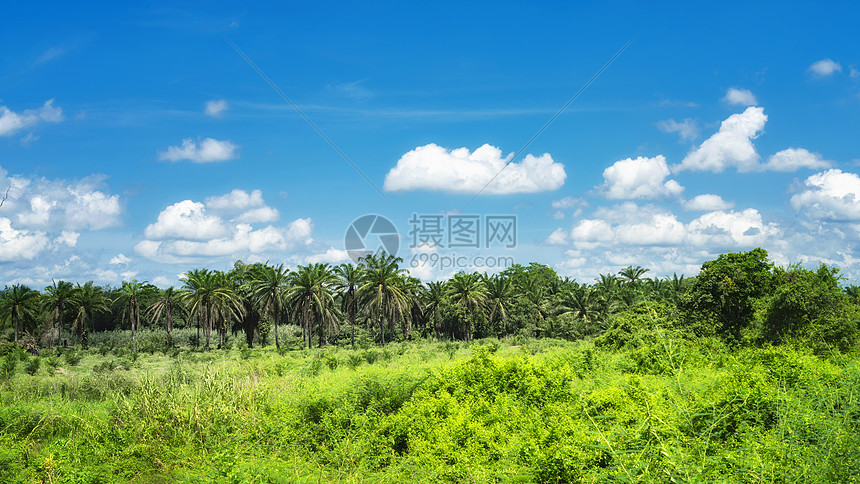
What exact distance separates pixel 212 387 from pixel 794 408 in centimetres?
1489

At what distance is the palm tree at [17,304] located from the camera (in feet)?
178

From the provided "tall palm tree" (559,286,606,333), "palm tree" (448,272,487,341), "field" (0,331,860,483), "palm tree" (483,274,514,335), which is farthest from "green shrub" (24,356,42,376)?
"tall palm tree" (559,286,606,333)

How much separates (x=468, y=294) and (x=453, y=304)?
7.56 ft

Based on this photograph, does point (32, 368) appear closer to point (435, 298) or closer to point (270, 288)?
point (270, 288)

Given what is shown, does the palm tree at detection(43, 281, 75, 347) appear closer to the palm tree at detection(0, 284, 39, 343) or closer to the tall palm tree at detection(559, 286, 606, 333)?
the palm tree at detection(0, 284, 39, 343)

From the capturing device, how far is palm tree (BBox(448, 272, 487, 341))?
195 ft

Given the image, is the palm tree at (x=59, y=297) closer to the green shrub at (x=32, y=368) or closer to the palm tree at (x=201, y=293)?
the palm tree at (x=201, y=293)

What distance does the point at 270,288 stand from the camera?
49156 mm

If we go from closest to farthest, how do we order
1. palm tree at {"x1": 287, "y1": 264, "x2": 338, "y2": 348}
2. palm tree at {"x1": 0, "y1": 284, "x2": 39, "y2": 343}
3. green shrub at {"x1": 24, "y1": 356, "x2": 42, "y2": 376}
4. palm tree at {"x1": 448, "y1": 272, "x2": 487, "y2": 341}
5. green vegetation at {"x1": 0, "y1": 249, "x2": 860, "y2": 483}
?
green vegetation at {"x1": 0, "y1": 249, "x2": 860, "y2": 483}, green shrub at {"x1": 24, "y1": 356, "x2": 42, "y2": 376}, palm tree at {"x1": 287, "y1": 264, "x2": 338, "y2": 348}, palm tree at {"x1": 0, "y1": 284, "x2": 39, "y2": 343}, palm tree at {"x1": 448, "y1": 272, "x2": 487, "y2": 341}

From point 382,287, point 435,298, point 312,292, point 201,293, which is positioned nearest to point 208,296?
point 201,293

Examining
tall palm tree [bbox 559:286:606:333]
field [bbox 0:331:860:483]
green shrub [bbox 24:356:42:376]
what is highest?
tall palm tree [bbox 559:286:606:333]

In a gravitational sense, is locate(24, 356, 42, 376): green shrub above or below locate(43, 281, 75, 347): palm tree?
below

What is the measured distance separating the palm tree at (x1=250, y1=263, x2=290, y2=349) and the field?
2911 cm

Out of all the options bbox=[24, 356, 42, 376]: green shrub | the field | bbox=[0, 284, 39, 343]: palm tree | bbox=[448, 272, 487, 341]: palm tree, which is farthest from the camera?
bbox=[448, 272, 487, 341]: palm tree
